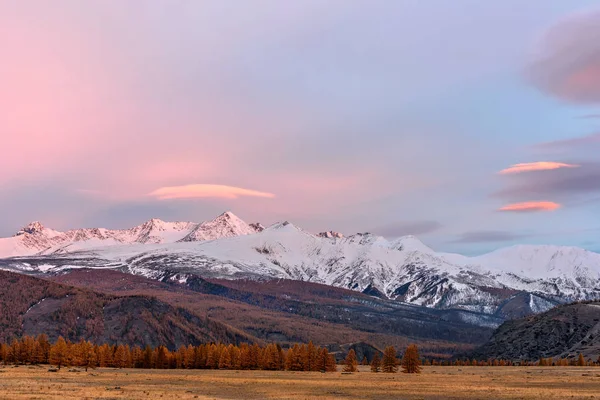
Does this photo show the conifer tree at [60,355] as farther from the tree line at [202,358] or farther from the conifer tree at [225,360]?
the conifer tree at [225,360]

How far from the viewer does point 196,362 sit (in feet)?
624

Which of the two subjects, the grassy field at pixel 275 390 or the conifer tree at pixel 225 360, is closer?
the grassy field at pixel 275 390

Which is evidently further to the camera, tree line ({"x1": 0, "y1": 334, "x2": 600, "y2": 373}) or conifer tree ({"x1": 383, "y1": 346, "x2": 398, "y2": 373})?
conifer tree ({"x1": 383, "y1": 346, "x2": 398, "y2": 373})

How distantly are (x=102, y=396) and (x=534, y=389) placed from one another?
201 ft

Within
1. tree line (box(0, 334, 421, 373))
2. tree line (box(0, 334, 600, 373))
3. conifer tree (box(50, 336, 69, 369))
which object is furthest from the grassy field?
tree line (box(0, 334, 421, 373))

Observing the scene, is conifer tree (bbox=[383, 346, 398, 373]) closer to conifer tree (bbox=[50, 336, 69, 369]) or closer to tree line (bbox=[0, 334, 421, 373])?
tree line (bbox=[0, 334, 421, 373])

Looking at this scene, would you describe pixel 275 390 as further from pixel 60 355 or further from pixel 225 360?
pixel 60 355

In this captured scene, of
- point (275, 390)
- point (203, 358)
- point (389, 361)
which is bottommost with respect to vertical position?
point (203, 358)

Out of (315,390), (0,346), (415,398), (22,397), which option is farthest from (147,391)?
(0,346)

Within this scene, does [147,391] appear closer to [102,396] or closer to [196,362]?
[102,396]

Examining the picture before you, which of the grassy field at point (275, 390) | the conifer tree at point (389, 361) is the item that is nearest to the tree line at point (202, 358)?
the conifer tree at point (389, 361)

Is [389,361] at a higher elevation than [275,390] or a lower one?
lower

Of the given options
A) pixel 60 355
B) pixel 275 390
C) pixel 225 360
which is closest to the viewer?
pixel 275 390

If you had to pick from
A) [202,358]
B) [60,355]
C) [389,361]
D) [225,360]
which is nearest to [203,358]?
[202,358]
